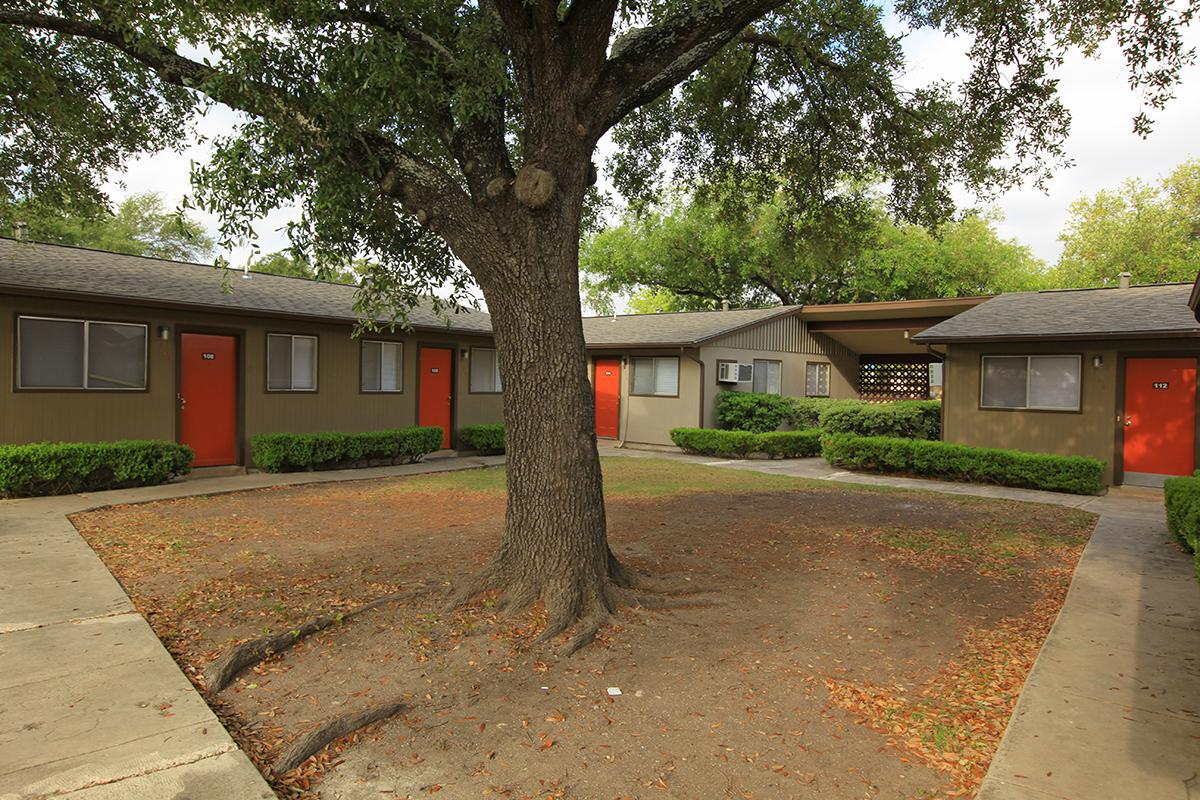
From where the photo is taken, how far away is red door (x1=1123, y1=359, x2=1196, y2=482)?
11727 mm

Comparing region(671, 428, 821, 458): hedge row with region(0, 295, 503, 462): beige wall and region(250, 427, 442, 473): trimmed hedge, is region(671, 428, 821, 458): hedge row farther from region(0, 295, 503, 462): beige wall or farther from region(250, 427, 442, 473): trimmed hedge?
region(250, 427, 442, 473): trimmed hedge

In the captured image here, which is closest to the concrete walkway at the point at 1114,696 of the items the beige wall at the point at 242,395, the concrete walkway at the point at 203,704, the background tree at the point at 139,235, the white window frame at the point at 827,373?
the concrete walkway at the point at 203,704

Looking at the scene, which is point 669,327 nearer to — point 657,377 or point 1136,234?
point 657,377

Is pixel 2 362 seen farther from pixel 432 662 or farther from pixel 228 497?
pixel 432 662

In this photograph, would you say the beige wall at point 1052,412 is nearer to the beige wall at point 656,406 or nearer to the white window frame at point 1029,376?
the white window frame at point 1029,376

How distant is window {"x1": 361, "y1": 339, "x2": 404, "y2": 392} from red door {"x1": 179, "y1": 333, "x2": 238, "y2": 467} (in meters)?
2.65

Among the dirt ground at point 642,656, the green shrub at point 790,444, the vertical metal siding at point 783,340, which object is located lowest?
the dirt ground at point 642,656

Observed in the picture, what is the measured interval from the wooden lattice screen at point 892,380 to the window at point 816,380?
1.77m

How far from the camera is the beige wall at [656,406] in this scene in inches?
719

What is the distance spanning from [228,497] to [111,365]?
315cm

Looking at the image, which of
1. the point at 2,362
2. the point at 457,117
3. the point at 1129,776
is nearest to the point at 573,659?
the point at 1129,776

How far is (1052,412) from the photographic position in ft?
42.5

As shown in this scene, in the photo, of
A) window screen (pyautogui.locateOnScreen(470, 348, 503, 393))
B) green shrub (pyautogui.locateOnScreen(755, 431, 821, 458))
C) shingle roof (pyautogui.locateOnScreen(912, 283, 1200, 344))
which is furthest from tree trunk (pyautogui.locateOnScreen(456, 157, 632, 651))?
green shrub (pyautogui.locateOnScreen(755, 431, 821, 458))

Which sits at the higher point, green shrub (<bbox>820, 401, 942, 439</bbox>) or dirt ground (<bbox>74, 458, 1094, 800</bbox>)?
green shrub (<bbox>820, 401, 942, 439</bbox>)
